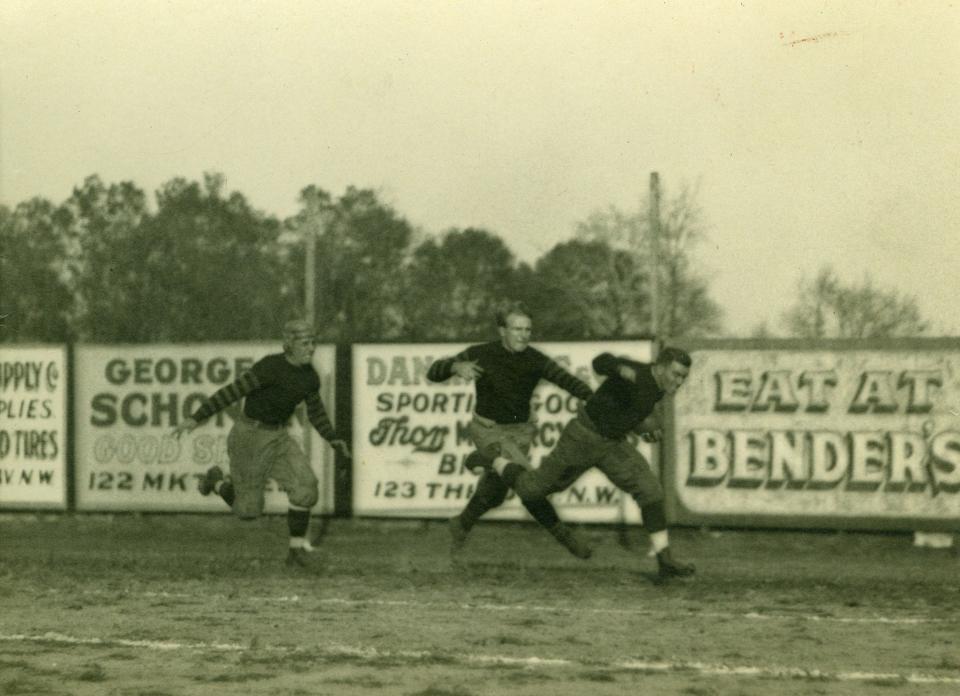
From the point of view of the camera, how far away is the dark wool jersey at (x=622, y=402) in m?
11.1

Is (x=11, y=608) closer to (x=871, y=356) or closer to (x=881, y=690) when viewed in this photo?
(x=881, y=690)

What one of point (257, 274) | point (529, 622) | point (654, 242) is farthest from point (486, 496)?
point (257, 274)

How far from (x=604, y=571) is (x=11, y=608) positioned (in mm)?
4288

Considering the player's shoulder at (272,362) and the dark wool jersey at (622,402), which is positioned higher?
the player's shoulder at (272,362)

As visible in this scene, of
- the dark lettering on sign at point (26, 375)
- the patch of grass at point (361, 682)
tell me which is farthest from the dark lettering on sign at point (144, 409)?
the patch of grass at point (361, 682)

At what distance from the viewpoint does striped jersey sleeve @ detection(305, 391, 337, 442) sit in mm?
12797

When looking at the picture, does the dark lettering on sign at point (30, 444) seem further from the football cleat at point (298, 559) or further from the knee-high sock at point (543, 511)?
the knee-high sock at point (543, 511)

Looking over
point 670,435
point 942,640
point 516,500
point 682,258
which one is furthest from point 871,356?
point 682,258

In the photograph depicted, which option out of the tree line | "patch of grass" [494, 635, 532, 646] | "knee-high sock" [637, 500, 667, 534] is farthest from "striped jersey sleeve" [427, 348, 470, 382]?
the tree line

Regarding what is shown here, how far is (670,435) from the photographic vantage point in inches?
619

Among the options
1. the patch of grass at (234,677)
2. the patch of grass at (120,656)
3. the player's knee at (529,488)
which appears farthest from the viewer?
the player's knee at (529,488)

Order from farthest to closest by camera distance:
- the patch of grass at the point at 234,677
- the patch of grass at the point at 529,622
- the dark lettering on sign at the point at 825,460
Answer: the dark lettering on sign at the point at 825,460 < the patch of grass at the point at 529,622 < the patch of grass at the point at 234,677

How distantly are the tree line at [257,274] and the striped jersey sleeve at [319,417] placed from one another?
55.6 ft

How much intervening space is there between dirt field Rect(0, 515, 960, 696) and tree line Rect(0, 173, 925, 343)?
16197mm
